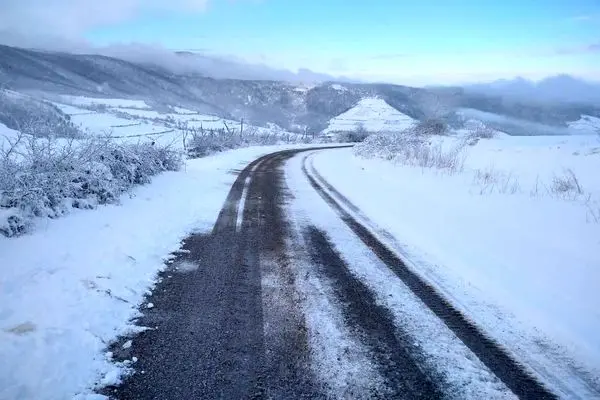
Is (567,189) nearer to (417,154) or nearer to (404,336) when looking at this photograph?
(417,154)

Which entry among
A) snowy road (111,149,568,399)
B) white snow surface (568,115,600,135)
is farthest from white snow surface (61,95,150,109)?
snowy road (111,149,568,399)

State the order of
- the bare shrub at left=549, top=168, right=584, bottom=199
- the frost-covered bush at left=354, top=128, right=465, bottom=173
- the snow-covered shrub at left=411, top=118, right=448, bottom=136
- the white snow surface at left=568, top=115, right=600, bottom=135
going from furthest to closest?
the snow-covered shrub at left=411, top=118, right=448, bottom=136 → the frost-covered bush at left=354, top=128, right=465, bottom=173 → the white snow surface at left=568, top=115, right=600, bottom=135 → the bare shrub at left=549, top=168, right=584, bottom=199

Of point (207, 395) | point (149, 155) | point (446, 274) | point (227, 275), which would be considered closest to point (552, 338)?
point (446, 274)

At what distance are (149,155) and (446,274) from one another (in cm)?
1171

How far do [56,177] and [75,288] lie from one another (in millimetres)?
4312

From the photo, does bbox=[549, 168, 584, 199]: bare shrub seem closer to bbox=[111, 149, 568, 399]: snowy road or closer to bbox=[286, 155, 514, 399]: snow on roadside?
bbox=[111, 149, 568, 399]: snowy road

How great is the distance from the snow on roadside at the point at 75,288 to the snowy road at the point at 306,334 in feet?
0.93

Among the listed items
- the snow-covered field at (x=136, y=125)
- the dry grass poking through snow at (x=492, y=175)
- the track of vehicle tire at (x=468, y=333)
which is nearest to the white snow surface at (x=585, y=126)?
the dry grass poking through snow at (x=492, y=175)

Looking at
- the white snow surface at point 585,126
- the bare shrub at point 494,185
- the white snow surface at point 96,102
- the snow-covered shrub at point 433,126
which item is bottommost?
the bare shrub at point 494,185

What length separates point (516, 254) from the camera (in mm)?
6820

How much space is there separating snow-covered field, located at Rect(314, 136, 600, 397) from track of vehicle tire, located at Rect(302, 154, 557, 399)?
168mm

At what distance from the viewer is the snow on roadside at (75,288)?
3.21 m

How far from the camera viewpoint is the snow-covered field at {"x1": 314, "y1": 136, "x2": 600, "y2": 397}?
410 cm

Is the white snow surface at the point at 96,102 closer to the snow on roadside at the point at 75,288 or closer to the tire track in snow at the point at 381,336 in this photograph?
the snow on roadside at the point at 75,288
